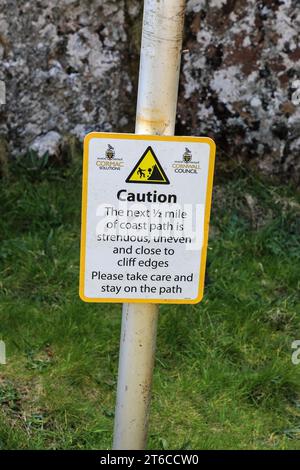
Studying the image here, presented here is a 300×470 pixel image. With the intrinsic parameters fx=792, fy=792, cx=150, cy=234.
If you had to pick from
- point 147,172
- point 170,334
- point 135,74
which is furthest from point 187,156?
point 135,74

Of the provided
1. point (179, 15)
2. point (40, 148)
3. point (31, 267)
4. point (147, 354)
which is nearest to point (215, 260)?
point (31, 267)

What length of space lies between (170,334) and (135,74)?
66.1 inches

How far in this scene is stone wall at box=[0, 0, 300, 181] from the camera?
13.9 feet

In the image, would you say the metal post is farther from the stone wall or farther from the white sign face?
the stone wall

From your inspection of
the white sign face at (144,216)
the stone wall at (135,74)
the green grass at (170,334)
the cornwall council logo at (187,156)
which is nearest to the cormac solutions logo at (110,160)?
the white sign face at (144,216)

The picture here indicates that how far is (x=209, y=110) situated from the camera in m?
4.34

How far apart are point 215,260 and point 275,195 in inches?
22.4

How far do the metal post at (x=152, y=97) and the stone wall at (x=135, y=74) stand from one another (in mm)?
2227

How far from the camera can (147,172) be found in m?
2.11

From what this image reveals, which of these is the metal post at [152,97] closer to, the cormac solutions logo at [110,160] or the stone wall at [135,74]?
the cormac solutions logo at [110,160]

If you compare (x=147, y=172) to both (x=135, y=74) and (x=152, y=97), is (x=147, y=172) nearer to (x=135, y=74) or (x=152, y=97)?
(x=152, y=97)

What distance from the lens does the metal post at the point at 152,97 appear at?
6.77ft

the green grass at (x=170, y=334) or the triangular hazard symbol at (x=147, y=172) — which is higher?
the triangular hazard symbol at (x=147, y=172)

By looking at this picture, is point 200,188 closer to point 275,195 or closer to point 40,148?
point 275,195
